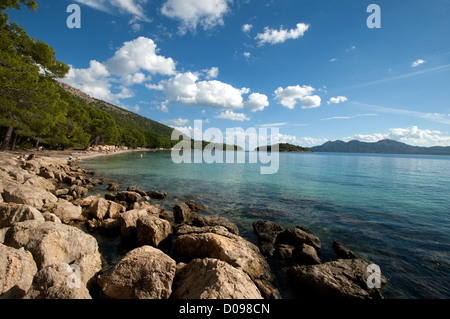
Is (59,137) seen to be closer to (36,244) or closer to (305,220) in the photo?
(36,244)

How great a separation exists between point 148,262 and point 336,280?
19.8 ft

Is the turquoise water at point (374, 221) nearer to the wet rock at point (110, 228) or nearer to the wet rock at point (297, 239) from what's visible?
the wet rock at point (297, 239)

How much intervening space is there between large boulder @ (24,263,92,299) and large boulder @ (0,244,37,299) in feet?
1.33

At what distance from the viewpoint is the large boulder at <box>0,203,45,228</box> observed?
721 cm

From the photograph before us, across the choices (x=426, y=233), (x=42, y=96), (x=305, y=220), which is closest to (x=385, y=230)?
(x=426, y=233)

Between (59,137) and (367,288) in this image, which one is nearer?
(367,288)

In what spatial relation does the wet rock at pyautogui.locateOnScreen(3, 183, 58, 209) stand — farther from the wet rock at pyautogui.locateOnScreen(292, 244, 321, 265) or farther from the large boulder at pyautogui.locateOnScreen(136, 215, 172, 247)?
the wet rock at pyautogui.locateOnScreen(292, 244, 321, 265)

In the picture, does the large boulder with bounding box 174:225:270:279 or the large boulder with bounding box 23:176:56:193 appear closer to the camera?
the large boulder with bounding box 174:225:270:279

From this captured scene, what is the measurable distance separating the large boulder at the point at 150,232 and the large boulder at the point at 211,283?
316 cm

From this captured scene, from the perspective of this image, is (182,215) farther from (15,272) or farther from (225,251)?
(15,272)

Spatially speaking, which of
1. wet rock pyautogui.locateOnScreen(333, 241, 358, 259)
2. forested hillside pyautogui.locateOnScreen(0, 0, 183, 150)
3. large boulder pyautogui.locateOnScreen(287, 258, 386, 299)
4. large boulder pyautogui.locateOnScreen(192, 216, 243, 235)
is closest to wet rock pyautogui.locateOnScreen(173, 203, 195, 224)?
large boulder pyautogui.locateOnScreen(192, 216, 243, 235)

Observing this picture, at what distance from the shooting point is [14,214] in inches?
289

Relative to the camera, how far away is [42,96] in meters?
26.5
